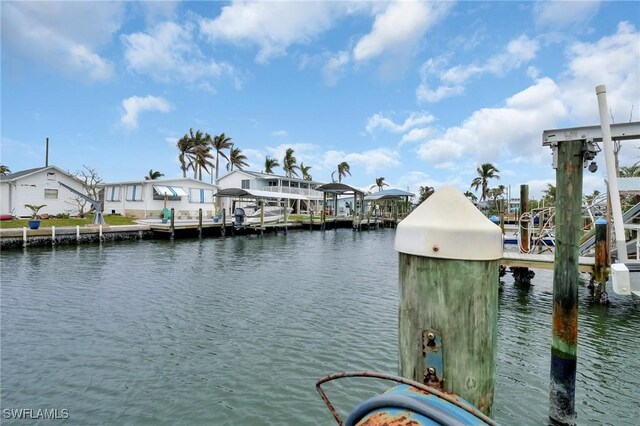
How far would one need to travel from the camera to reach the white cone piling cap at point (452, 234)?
1.56m

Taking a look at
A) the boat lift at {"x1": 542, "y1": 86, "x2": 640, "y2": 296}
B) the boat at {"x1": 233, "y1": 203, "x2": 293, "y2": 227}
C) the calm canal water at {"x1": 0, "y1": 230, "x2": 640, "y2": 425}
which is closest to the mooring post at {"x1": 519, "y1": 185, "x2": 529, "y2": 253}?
the calm canal water at {"x1": 0, "y1": 230, "x2": 640, "y2": 425}

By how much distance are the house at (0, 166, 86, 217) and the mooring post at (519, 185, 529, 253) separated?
35.8 metres

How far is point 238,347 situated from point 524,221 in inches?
484

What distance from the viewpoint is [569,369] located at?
4.54 meters

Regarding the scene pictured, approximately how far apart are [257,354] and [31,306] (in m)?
7.43

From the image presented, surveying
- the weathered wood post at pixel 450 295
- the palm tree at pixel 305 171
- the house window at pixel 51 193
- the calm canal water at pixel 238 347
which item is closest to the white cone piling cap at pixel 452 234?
the weathered wood post at pixel 450 295

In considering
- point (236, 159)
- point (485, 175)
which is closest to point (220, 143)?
point (236, 159)

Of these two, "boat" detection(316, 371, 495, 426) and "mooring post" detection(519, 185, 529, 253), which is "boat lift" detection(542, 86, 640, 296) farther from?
"mooring post" detection(519, 185, 529, 253)

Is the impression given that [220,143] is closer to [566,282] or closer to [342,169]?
[342,169]

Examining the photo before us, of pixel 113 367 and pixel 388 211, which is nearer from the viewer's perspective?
pixel 113 367

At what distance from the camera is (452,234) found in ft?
5.14

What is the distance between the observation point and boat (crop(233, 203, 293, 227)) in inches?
1319

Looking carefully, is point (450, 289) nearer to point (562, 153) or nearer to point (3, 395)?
point (562, 153)

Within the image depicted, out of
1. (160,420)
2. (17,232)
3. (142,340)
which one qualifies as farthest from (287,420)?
(17,232)
